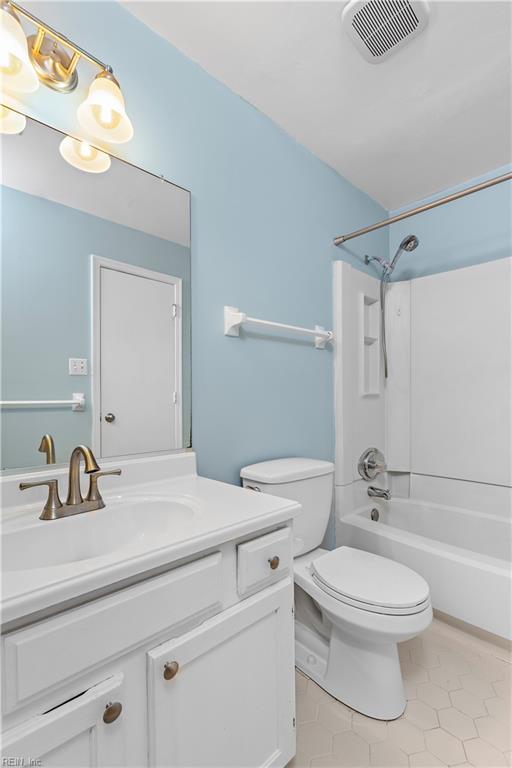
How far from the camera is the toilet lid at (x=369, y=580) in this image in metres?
1.21

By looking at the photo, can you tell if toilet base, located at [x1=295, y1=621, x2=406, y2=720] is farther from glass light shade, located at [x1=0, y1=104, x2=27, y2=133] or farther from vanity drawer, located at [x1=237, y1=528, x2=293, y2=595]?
glass light shade, located at [x1=0, y1=104, x2=27, y2=133]

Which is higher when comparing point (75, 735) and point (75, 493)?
point (75, 493)

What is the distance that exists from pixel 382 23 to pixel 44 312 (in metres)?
1.40

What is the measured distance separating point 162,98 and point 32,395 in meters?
1.09

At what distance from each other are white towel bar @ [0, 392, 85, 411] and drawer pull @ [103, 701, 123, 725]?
2.29 feet

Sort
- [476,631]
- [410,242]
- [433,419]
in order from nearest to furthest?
[476,631]
[410,242]
[433,419]

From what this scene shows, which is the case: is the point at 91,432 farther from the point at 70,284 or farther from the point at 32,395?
the point at 70,284

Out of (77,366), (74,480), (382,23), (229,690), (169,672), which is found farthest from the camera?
(382,23)

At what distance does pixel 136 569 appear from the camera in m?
0.67

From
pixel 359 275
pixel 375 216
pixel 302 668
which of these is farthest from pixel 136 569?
pixel 375 216

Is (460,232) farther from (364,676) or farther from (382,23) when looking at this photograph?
(364,676)

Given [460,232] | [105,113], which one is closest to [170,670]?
[105,113]

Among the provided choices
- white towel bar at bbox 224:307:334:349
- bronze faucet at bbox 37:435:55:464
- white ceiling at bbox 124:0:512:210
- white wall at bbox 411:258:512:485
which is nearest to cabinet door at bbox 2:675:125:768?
bronze faucet at bbox 37:435:55:464

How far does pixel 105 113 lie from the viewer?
1041mm
